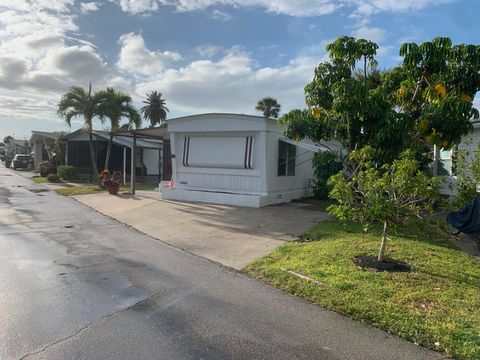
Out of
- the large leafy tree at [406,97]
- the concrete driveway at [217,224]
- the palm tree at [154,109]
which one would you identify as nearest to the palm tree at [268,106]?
the palm tree at [154,109]

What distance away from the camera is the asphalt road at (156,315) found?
136 inches

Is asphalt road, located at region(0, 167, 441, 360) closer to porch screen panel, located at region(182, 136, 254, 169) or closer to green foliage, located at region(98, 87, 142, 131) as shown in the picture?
porch screen panel, located at region(182, 136, 254, 169)

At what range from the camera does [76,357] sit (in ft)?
10.8

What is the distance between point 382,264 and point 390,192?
43.1 inches

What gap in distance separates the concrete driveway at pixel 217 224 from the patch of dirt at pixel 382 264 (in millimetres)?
1797

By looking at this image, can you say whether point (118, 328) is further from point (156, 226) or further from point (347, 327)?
point (156, 226)

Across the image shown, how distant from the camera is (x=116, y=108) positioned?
2145 centimetres

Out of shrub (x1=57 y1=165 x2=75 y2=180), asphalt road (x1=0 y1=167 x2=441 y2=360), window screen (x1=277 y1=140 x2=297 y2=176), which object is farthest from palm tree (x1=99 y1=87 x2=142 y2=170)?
asphalt road (x1=0 y1=167 x2=441 y2=360)

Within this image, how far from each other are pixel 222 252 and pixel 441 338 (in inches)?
165

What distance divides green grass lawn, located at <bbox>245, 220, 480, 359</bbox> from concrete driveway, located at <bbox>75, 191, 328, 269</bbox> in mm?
767

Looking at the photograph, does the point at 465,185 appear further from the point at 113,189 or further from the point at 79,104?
the point at 79,104

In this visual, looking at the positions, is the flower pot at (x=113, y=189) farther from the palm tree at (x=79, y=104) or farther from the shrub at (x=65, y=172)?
the shrub at (x=65, y=172)

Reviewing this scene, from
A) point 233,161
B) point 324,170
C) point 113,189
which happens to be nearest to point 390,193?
point 233,161

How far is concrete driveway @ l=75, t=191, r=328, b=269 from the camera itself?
741 cm
